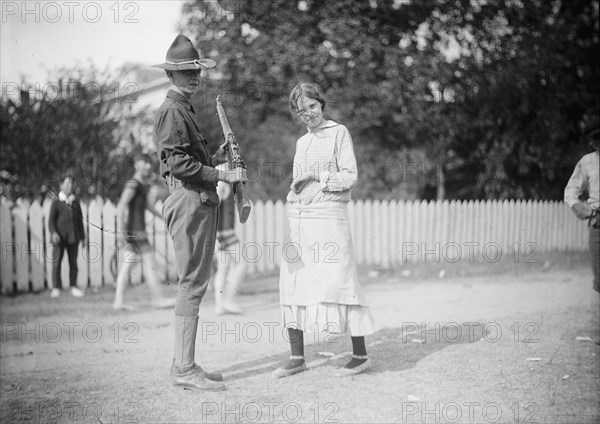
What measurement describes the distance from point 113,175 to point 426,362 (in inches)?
334

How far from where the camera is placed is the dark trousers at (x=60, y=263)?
8.36m

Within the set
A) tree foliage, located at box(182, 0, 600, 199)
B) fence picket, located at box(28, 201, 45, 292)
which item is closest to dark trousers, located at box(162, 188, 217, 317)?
fence picket, located at box(28, 201, 45, 292)

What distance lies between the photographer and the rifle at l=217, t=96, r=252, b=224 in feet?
13.5

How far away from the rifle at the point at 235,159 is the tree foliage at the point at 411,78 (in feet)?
24.0

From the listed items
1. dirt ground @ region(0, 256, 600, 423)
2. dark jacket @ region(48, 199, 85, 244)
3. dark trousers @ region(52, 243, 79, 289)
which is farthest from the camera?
dark trousers @ region(52, 243, 79, 289)

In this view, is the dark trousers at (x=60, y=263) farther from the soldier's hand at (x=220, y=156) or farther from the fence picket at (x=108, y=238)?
the soldier's hand at (x=220, y=156)

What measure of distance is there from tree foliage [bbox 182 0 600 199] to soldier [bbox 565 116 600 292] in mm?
4955

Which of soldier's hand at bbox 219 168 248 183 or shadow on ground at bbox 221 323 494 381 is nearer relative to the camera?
soldier's hand at bbox 219 168 248 183

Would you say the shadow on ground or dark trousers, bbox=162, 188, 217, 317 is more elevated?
dark trousers, bbox=162, 188, 217, 317

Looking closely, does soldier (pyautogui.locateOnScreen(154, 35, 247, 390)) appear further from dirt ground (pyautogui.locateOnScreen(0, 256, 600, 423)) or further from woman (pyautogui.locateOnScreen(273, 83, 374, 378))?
woman (pyautogui.locateOnScreen(273, 83, 374, 378))

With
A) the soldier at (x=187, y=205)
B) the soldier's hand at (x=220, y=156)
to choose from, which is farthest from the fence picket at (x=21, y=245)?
the soldier at (x=187, y=205)

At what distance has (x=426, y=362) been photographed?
4777mm

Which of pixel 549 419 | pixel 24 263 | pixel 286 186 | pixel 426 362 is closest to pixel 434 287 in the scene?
pixel 426 362

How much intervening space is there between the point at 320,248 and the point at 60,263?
561 centimetres
